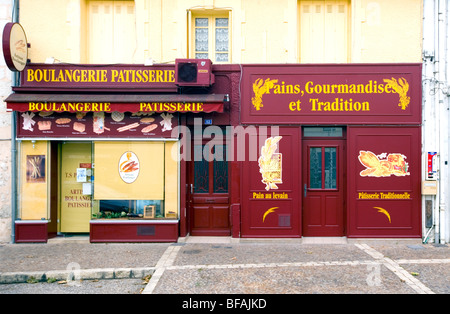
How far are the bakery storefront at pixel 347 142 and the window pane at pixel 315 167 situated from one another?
0.32 m

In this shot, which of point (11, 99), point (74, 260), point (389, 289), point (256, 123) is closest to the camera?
point (389, 289)

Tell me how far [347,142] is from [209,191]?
341 centimetres

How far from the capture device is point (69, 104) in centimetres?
803

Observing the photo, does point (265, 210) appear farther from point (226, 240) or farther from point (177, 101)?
point (177, 101)

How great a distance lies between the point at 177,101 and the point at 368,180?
4700 mm

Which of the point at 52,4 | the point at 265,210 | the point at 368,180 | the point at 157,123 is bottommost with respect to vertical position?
the point at 265,210

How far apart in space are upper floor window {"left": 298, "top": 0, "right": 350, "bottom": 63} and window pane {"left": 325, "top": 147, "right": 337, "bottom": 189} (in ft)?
7.13

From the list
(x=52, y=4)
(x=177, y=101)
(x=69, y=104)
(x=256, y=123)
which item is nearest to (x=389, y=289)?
(x=256, y=123)

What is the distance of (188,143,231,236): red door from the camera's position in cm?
873

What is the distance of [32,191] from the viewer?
844 cm

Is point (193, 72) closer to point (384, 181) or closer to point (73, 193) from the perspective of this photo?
point (73, 193)

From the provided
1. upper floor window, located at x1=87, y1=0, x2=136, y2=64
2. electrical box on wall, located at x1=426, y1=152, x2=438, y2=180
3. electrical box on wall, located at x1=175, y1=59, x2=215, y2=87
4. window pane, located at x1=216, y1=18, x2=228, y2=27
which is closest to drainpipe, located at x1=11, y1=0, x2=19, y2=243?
upper floor window, located at x1=87, y1=0, x2=136, y2=64

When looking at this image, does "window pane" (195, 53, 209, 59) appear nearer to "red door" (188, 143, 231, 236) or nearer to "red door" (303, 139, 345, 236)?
"red door" (188, 143, 231, 236)

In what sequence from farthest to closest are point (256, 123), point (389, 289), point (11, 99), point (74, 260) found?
point (256, 123) → point (11, 99) → point (74, 260) → point (389, 289)
